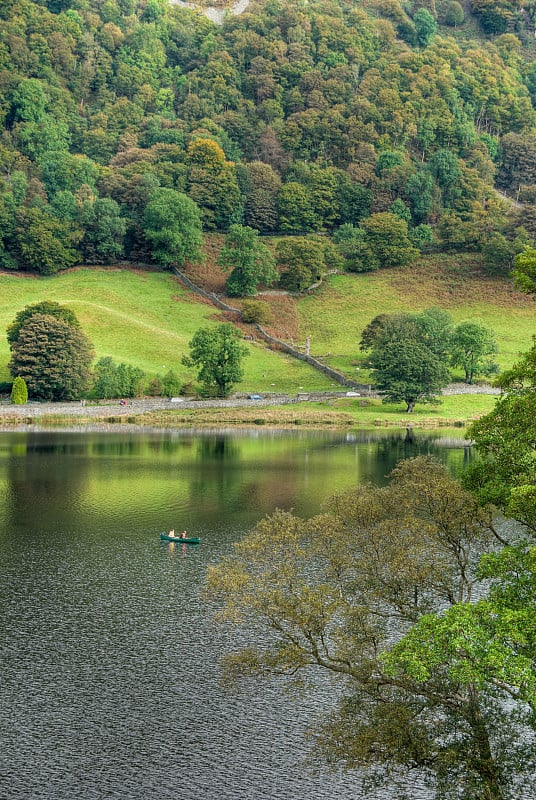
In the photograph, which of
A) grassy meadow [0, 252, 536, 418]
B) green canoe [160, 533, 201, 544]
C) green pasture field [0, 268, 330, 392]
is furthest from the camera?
green pasture field [0, 268, 330, 392]

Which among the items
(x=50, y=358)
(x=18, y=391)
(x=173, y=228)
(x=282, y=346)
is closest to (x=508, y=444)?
(x=50, y=358)

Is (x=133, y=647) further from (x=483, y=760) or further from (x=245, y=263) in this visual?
(x=245, y=263)

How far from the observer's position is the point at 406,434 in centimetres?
10675

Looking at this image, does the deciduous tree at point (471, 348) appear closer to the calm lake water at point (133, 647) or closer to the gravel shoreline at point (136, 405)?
the gravel shoreline at point (136, 405)

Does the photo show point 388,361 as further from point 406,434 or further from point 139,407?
point 139,407

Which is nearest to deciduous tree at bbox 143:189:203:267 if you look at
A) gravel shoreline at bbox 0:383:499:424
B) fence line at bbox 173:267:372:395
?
fence line at bbox 173:267:372:395

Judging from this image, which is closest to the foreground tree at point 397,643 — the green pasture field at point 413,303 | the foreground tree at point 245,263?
the green pasture field at point 413,303

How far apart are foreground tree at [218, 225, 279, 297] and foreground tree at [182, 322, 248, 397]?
43771 millimetres

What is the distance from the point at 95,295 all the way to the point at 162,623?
121739 millimetres

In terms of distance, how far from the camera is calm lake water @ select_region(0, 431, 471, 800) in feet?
Result: 92.3

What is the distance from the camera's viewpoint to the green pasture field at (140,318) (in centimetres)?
13100

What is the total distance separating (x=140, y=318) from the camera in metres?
150

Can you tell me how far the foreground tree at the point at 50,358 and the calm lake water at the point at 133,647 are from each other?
115 ft

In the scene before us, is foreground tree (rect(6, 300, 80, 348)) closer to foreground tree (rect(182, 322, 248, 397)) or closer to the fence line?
foreground tree (rect(182, 322, 248, 397))
